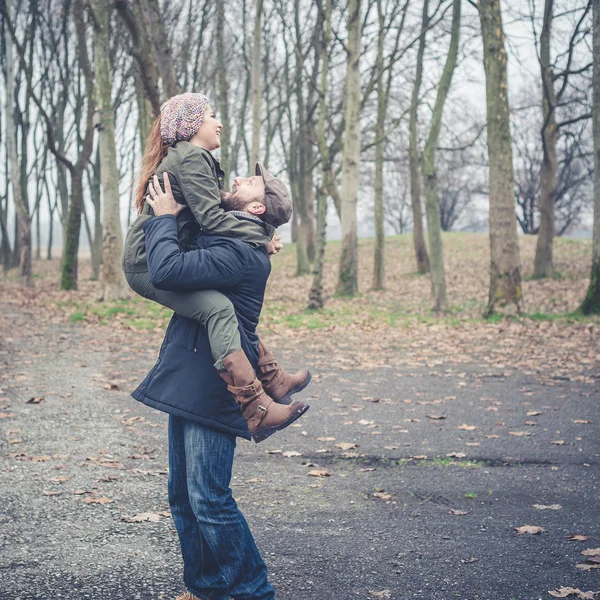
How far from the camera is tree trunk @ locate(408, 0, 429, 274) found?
21.8m

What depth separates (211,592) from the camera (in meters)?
2.97

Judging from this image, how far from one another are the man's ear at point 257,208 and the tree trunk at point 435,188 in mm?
13553

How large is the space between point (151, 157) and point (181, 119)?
24cm

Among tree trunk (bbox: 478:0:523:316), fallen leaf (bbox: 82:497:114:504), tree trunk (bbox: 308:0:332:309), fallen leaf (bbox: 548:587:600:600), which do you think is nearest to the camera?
fallen leaf (bbox: 548:587:600:600)

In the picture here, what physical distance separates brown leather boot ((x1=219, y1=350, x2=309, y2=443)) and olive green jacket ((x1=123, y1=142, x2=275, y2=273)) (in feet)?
1.66

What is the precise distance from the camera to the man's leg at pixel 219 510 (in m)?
2.77

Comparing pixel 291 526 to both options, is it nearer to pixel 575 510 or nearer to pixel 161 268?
pixel 575 510

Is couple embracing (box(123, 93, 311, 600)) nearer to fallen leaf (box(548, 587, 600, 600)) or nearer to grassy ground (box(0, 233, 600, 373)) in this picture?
fallen leaf (box(548, 587, 600, 600))

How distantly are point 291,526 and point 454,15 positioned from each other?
606 inches

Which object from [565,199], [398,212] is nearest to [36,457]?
[565,199]

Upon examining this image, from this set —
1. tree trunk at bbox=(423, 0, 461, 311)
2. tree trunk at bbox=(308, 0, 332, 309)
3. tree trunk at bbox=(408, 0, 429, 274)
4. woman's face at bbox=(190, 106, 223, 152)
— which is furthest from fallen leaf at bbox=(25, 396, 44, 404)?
tree trunk at bbox=(408, 0, 429, 274)

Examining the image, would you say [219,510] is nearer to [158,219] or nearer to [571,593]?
[158,219]

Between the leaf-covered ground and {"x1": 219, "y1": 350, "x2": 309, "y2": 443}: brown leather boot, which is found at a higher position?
{"x1": 219, "y1": 350, "x2": 309, "y2": 443}: brown leather boot

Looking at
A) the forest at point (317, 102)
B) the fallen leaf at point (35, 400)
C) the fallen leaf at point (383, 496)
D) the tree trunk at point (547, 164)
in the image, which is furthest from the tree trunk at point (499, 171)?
the fallen leaf at point (383, 496)
